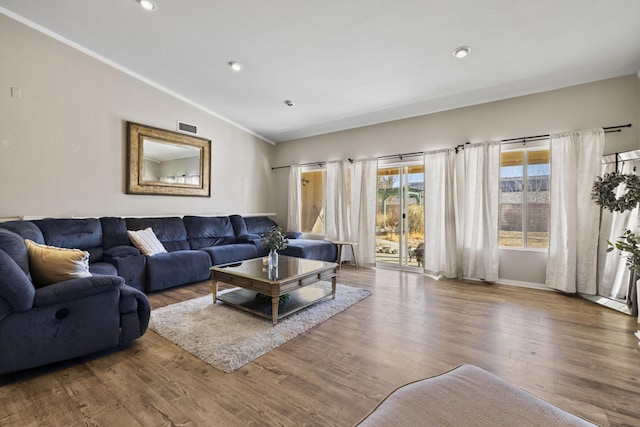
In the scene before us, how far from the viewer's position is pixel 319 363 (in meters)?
1.98

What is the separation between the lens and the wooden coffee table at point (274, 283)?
260 centimetres

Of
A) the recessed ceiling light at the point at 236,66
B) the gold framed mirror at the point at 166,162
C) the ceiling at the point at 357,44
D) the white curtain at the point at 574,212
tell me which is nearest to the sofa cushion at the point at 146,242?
the gold framed mirror at the point at 166,162

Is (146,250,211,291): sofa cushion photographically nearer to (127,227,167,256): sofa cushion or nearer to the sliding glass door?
(127,227,167,256): sofa cushion

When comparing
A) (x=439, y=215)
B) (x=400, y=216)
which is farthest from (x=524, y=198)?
(x=400, y=216)

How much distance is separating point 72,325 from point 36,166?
2.70m

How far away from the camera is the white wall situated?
3.40m

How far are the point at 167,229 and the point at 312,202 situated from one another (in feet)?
10.0

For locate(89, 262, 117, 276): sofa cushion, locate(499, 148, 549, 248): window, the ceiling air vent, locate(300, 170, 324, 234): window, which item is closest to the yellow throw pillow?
locate(89, 262, 117, 276): sofa cushion

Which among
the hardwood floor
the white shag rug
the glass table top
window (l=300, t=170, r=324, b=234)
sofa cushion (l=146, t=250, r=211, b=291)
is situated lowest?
the hardwood floor

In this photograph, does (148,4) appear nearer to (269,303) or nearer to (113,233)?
(113,233)

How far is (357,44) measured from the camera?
302 cm

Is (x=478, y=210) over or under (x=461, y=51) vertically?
under

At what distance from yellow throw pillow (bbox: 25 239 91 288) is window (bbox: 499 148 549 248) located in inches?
199

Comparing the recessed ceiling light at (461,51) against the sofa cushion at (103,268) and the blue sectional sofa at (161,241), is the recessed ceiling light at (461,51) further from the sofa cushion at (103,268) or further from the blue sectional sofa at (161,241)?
the sofa cushion at (103,268)
